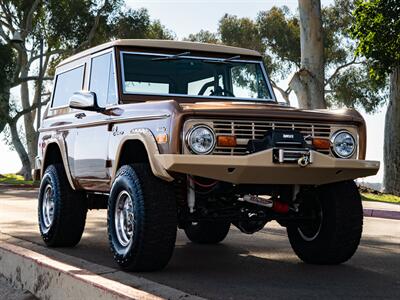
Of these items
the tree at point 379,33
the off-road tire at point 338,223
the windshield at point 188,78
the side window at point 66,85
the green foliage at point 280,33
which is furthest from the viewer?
the green foliage at point 280,33

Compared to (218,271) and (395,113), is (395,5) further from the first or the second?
(218,271)

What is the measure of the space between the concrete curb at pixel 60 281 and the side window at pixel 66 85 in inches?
90.1

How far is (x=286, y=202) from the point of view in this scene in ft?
23.0

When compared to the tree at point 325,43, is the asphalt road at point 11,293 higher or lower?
lower

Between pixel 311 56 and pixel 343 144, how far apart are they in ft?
58.7

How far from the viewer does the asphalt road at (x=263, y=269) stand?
577 cm

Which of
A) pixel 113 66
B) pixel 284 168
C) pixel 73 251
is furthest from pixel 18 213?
pixel 284 168

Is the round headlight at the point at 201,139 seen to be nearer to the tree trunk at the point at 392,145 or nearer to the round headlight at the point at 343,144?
the round headlight at the point at 343,144

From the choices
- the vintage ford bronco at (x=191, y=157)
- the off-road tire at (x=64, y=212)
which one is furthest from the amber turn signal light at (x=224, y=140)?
the off-road tire at (x=64, y=212)

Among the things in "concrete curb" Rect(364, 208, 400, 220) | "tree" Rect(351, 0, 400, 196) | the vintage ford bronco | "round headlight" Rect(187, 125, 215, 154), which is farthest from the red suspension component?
"tree" Rect(351, 0, 400, 196)

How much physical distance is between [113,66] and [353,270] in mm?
3074

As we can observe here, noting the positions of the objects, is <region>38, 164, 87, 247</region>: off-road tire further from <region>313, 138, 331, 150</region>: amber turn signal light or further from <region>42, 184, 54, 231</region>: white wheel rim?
<region>313, 138, 331, 150</region>: amber turn signal light

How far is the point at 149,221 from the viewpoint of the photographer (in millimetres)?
6094

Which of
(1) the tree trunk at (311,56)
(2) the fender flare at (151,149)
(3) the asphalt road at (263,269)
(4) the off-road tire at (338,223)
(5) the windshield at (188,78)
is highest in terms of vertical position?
(1) the tree trunk at (311,56)
